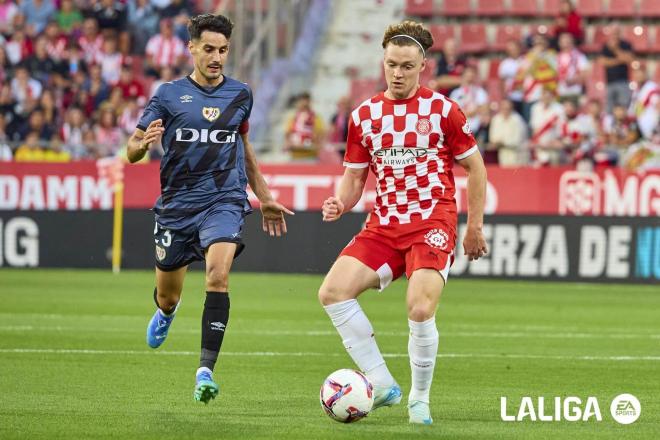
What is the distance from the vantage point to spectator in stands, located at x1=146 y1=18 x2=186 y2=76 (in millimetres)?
25484

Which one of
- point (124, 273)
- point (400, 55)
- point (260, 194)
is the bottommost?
point (124, 273)

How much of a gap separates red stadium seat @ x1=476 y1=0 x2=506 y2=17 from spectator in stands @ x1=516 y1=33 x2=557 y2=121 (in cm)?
364

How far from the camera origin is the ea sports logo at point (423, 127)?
27.2 feet

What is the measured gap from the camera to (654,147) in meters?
21.3

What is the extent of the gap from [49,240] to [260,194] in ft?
41.7

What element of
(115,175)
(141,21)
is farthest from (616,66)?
(141,21)

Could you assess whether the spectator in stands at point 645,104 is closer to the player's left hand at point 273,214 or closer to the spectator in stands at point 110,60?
the spectator in stands at point 110,60

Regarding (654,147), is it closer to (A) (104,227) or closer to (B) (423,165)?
(A) (104,227)

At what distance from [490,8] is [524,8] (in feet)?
2.23

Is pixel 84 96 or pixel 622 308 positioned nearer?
pixel 622 308

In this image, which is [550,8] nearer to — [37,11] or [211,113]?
[37,11]

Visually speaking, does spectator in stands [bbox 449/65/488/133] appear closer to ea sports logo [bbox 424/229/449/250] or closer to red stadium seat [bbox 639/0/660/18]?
red stadium seat [bbox 639/0/660/18]

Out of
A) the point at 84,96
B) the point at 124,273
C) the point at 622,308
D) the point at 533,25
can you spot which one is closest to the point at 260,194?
the point at 622,308

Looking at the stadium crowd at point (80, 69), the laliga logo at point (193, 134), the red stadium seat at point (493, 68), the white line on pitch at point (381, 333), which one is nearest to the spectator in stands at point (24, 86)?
the stadium crowd at point (80, 69)
